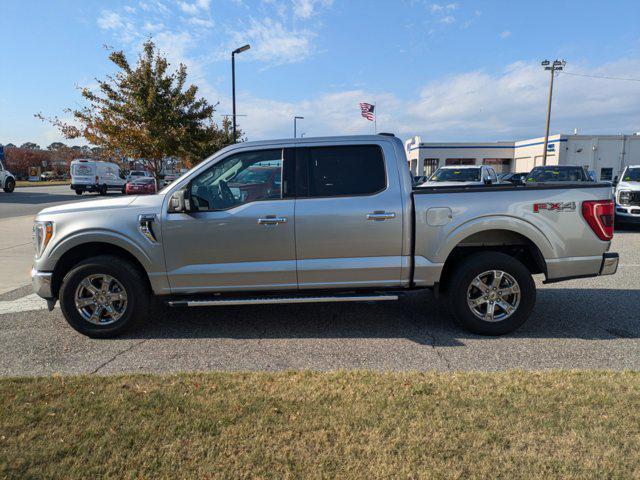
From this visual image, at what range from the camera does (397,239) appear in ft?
15.1

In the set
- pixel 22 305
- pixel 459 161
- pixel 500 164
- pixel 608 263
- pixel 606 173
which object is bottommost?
pixel 22 305

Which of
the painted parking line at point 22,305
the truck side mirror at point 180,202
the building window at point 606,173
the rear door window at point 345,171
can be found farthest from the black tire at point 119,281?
the building window at point 606,173

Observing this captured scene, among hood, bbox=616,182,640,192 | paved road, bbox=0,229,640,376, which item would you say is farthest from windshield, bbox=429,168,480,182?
paved road, bbox=0,229,640,376

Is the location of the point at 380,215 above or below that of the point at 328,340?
above

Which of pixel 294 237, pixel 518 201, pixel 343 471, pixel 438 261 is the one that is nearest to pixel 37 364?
pixel 294 237

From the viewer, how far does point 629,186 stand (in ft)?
41.8

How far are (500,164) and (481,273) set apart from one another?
56.7 m

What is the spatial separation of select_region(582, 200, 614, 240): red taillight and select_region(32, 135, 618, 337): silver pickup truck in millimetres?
11

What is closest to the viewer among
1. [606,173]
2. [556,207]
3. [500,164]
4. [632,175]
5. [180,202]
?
[180,202]

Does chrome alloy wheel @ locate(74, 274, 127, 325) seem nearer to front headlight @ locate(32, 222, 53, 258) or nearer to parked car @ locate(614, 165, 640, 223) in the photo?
front headlight @ locate(32, 222, 53, 258)

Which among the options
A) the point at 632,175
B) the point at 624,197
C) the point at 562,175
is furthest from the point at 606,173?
the point at 624,197

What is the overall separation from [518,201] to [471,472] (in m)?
2.98

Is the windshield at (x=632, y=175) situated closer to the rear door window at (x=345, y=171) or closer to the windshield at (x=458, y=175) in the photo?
the windshield at (x=458, y=175)

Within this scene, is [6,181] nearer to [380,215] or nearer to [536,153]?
[380,215]
